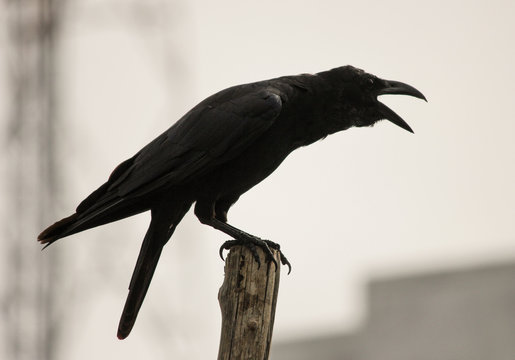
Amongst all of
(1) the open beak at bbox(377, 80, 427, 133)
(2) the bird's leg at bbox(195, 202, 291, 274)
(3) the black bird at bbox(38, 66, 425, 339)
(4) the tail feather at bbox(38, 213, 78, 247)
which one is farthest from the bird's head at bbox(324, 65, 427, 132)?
(4) the tail feather at bbox(38, 213, 78, 247)

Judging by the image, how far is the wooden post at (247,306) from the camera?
5.66 metres

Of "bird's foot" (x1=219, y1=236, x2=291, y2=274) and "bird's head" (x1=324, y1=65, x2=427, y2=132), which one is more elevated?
"bird's head" (x1=324, y1=65, x2=427, y2=132)

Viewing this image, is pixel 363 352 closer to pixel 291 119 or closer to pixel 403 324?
pixel 403 324

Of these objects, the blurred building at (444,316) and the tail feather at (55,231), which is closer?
the tail feather at (55,231)

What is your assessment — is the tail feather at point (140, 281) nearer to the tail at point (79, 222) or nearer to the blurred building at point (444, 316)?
the tail at point (79, 222)

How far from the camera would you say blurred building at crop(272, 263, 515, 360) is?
2642cm

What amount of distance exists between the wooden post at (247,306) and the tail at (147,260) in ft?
2.86

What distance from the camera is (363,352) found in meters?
31.0

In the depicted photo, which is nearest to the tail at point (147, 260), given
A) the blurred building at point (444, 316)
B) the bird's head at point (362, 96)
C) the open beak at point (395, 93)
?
the bird's head at point (362, 96)

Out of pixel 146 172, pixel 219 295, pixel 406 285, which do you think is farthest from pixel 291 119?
pixel 406 285

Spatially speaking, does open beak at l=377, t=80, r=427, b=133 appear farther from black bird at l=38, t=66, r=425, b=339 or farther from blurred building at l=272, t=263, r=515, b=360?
blurred building at l=272, t=263, r=515, b=360

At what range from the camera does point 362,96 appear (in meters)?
7.50

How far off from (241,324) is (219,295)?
0.31m

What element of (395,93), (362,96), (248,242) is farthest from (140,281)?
(395,93)
